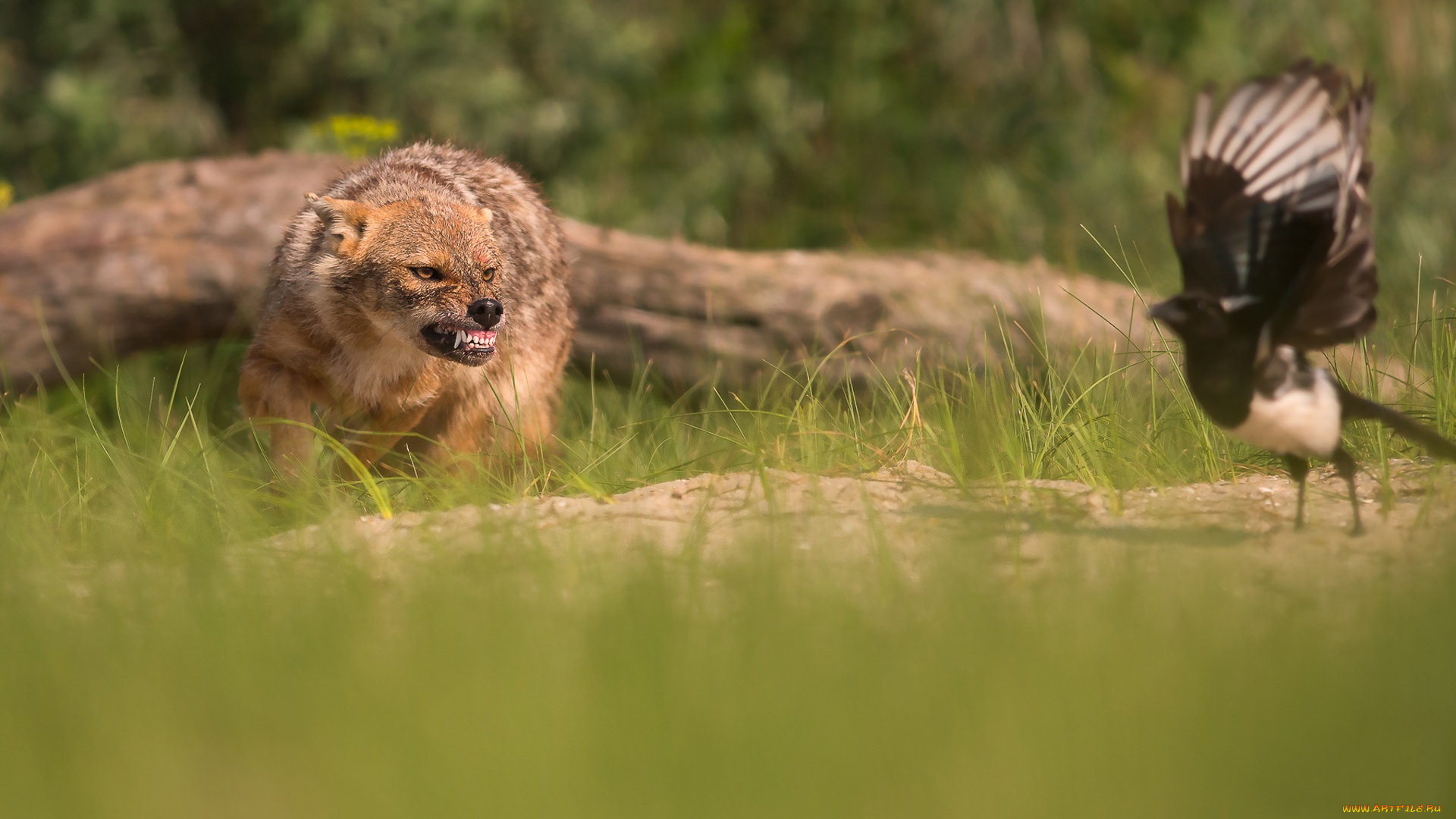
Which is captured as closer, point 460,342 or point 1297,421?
point 1297,421

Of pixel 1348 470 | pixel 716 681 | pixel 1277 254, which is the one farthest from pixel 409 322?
pixel 1348 470

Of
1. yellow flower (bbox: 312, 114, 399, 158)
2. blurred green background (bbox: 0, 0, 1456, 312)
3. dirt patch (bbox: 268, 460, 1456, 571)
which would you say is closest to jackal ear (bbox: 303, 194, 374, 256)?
dirt patch (bbox: 268, 460, 1456, 571)

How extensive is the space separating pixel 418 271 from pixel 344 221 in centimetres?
45

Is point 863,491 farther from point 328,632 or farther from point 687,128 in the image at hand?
point 687,128

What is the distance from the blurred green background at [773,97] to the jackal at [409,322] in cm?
406

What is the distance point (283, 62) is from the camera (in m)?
10.3

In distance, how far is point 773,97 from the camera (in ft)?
39.1

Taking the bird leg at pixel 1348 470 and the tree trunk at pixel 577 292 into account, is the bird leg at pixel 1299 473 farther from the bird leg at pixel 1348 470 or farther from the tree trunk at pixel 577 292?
the tree trunk at pixel 577 292

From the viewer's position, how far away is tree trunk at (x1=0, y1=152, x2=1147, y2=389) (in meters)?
7.50

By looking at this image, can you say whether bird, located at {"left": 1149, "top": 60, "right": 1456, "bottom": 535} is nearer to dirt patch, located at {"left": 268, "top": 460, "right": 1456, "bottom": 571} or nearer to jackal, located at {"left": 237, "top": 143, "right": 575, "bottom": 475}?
dirt patch, located at {"left": 268, "top": 460, "right": 1456, "bottom": 571}

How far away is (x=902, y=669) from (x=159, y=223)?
20.7 feet

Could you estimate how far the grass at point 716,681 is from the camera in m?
2.65

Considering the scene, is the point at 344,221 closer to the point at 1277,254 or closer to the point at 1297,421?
the point at 1277,254

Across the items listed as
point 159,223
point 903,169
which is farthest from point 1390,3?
point 159,223
